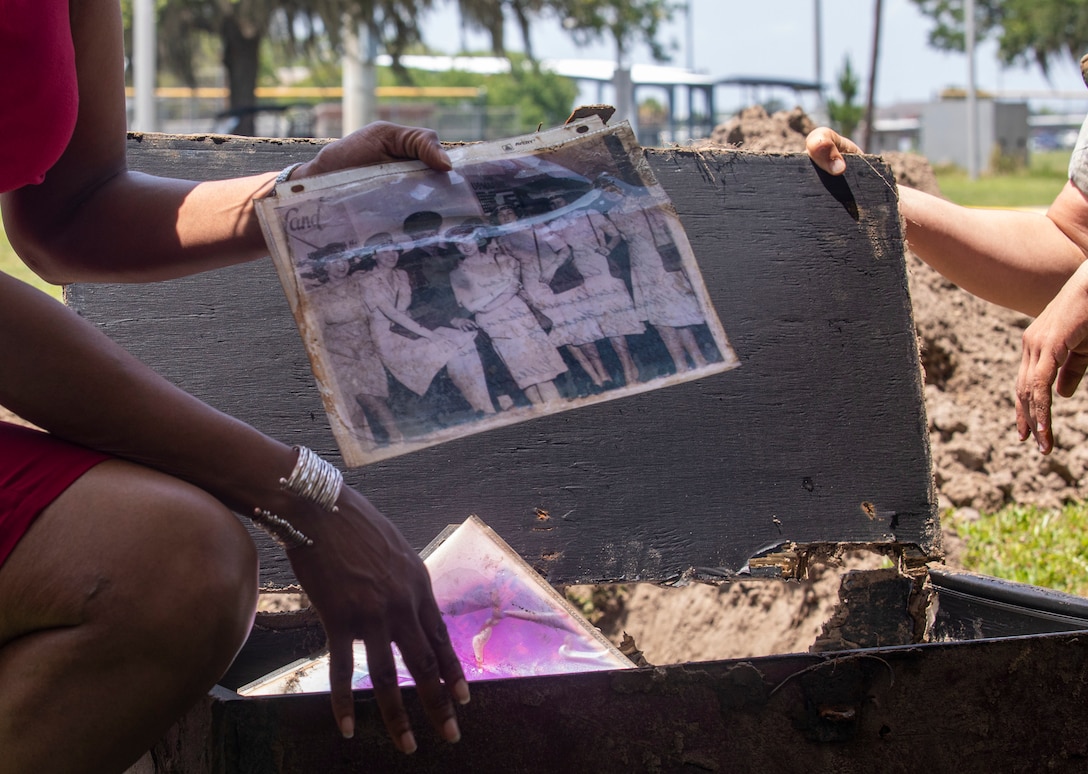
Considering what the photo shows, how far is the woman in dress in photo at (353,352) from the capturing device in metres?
1.19

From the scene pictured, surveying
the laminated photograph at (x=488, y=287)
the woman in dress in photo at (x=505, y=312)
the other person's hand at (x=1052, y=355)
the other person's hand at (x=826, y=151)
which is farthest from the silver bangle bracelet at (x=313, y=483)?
the other person's hand at (x=826, y=151)

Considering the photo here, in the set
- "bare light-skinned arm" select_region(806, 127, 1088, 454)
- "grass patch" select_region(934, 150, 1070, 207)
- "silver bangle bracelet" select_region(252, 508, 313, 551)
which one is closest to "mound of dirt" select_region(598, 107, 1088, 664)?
"bare light-skinned arm" select_region(806, 127, 1088, 454)

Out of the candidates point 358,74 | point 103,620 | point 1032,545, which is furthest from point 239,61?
point 103,620

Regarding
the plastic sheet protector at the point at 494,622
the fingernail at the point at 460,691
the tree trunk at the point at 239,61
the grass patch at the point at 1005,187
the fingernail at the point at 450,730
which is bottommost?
the grass patch at the point at 1005,187

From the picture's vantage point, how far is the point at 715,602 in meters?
3.11

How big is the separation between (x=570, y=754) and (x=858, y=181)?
4.44 ft

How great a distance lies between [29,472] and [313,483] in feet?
0.81

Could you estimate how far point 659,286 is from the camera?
1.31 metres

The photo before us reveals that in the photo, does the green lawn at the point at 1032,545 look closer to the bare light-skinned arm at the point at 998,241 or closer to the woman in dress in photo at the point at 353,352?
the bare light-skinned arm at the point at 998,241

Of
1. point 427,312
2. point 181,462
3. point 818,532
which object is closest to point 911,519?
point 818,532

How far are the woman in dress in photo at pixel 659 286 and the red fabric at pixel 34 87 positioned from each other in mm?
644

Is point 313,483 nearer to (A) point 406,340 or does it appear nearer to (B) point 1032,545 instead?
(A) point 406,340

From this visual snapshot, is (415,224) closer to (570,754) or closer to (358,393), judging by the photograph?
(358,393)

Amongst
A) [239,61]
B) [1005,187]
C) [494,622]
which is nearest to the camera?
[494,622]
